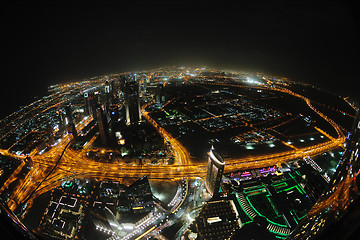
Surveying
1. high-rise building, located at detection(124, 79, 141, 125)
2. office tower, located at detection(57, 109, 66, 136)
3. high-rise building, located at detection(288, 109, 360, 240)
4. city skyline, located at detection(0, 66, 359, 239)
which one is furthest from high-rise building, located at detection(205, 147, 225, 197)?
office tower, located at detection(57, 109, 66, 136)

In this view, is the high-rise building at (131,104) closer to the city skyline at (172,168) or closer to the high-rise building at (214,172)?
the city skyline at (172,168)

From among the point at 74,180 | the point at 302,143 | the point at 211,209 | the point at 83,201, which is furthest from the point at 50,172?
the point at 302,143

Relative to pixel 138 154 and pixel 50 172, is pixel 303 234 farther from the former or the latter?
pixel 50 172

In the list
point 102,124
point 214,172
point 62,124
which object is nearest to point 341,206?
point 214,172

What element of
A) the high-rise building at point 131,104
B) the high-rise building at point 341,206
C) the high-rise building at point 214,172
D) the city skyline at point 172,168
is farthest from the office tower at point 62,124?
the high-rise building at point 341,206

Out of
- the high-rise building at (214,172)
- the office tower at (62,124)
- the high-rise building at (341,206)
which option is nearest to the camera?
the high-rise building at (341,206)

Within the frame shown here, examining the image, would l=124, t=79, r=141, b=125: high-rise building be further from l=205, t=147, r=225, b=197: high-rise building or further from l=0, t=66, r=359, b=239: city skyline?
l=205, t=147, r=225, b=197: high-rise building

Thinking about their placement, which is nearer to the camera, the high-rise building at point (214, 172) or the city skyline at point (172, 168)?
the city skyline at point (172, 168)

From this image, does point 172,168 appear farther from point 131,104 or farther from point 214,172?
point 131,104

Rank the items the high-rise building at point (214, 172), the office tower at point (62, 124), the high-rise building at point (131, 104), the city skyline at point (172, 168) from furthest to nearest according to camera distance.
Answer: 1. the high-rise building at point (131, 104)
2. the office tower at point (62, 124)
3. the high-rise building at point (214, 172)
4. the city skyline at point (172, 168)

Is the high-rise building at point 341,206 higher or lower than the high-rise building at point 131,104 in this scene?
higher
